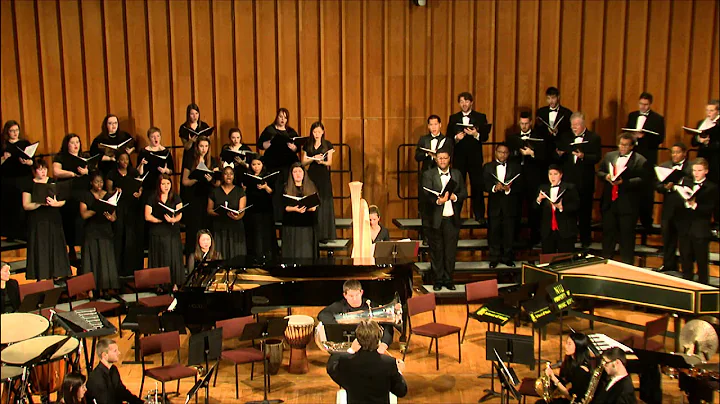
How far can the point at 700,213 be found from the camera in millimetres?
8203

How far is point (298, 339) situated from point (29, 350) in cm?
233

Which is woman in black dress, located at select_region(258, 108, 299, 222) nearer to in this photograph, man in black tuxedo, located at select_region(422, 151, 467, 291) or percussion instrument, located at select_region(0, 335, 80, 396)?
man in black tuxedo, located at select_region(422, 151, 467, 291)

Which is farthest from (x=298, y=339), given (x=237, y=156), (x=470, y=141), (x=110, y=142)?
(x=470, y=141)

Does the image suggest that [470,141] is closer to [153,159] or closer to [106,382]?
[153,159]

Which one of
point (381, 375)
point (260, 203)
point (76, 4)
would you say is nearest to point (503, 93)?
point (260, 203)

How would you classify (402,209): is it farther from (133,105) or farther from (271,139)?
(133,105)

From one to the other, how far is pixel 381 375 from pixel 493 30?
6724 millimetres

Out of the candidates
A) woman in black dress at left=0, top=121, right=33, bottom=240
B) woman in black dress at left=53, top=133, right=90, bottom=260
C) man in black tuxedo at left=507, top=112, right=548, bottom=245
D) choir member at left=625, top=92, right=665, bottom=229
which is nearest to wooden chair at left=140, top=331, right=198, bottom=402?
woman in black dress at left=53, top=133, right=90, bottom=260

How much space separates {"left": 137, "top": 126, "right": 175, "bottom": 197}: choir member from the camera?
896 cm

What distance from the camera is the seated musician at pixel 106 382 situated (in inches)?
208

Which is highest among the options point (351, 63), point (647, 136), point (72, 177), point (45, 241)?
point (351, 63)

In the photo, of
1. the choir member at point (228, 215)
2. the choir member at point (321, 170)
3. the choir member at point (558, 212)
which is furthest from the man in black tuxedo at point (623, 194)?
the choir member at point (228, 215)

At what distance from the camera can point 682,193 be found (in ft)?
26.9

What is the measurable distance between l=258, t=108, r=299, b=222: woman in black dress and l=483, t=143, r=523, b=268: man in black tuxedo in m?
2.15
